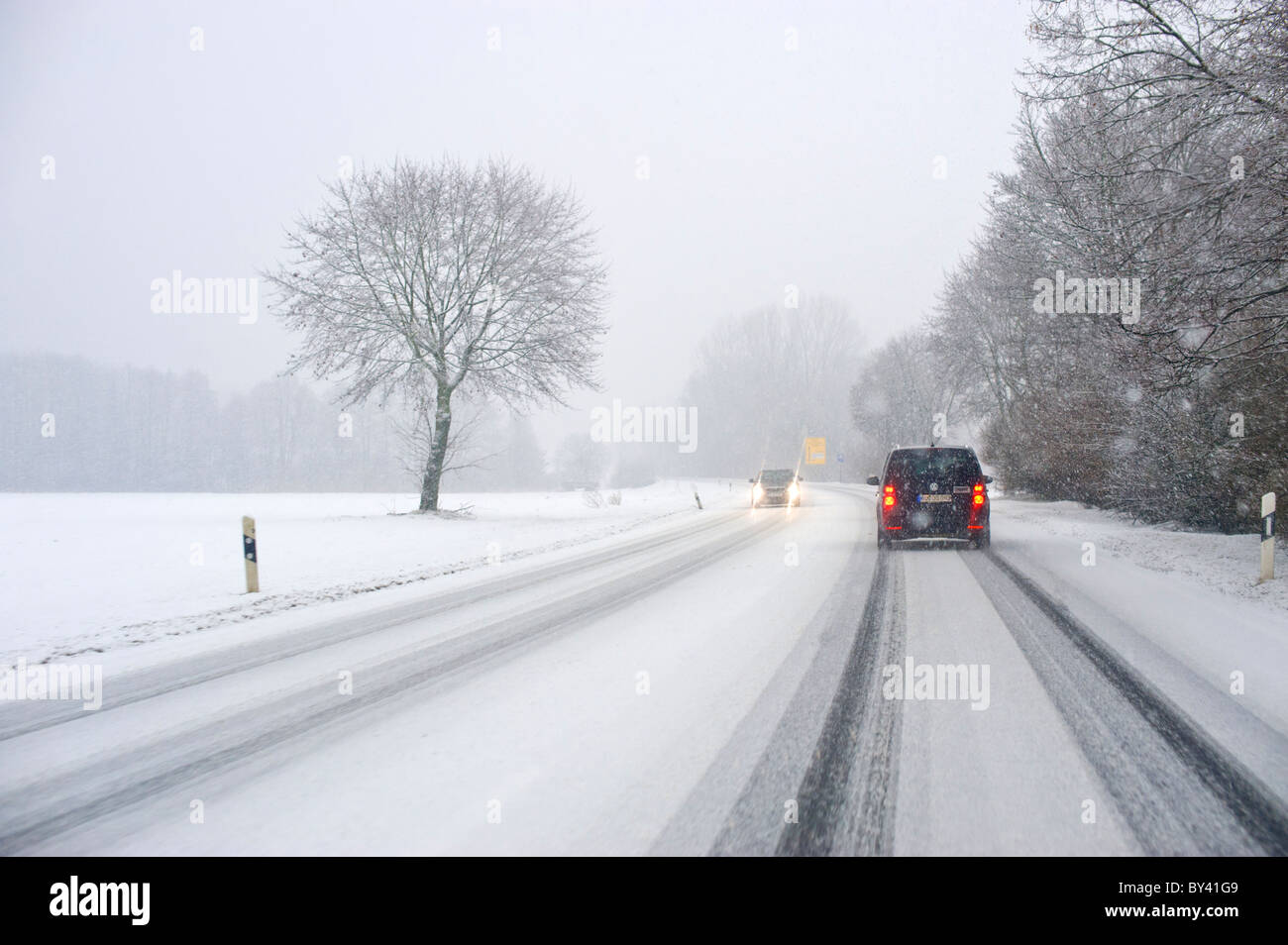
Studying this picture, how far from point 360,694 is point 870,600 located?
17.8 ft

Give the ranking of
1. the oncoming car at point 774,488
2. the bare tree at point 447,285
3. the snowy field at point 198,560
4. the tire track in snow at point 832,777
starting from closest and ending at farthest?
the tire track in snow at point 832,777 → the snowy field at point 198,560 → the bare tree at point 447,285 → the oncoming car at point 774,488

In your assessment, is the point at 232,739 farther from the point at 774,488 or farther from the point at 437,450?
the point at 774,488

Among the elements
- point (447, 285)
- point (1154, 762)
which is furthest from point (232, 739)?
point (447, 285)

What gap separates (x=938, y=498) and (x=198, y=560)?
12746 mm

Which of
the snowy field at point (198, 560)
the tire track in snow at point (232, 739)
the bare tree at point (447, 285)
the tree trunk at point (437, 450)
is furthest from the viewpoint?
the tree trunk at point (437, 450)

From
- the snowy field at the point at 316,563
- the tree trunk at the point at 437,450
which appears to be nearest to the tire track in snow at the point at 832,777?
the snowy field at the point at 316,563

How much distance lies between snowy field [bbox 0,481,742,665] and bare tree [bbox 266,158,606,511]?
434 cm

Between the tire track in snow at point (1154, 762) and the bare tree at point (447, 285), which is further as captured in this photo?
the bare tree at point (447, 285)

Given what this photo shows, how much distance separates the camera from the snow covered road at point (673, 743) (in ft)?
9.47

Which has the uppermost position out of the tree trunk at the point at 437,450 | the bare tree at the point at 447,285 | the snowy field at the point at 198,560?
the bare tree at the point at 447,285

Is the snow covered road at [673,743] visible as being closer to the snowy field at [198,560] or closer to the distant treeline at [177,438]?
the snowy field at [198,560]

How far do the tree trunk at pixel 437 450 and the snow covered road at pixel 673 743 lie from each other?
15635 millimetres

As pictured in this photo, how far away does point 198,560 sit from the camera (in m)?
12.6

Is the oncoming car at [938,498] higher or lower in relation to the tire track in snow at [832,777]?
higher
